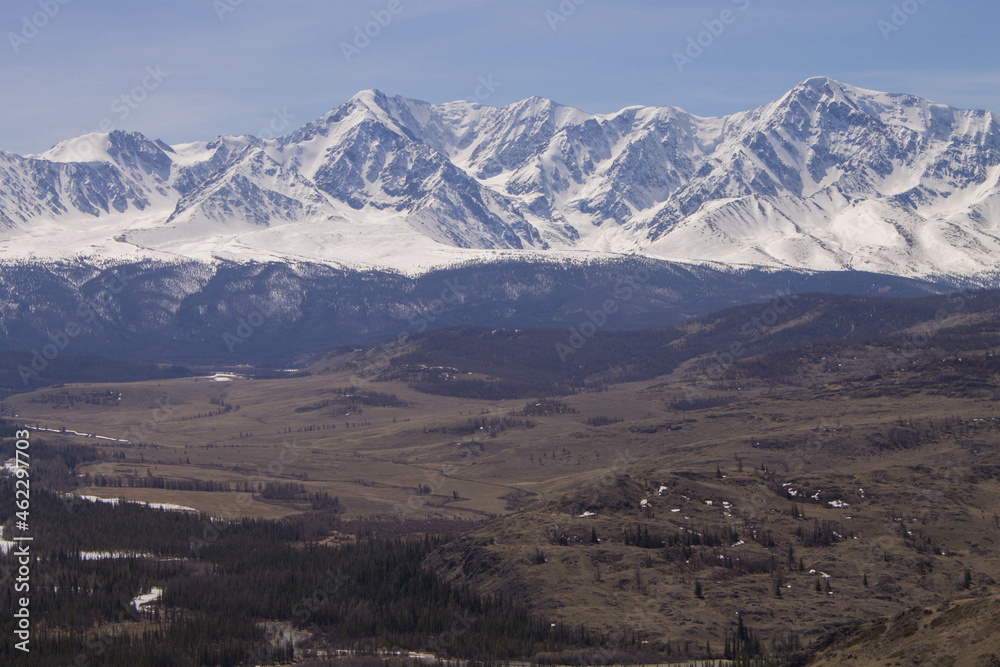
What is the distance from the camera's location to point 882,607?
132 meters

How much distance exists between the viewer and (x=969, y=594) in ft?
420

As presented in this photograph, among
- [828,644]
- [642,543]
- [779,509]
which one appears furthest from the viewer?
[779,509]

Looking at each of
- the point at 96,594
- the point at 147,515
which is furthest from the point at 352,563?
the point at 147,515

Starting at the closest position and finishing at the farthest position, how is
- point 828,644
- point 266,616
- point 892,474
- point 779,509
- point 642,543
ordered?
1. point 828,644
2. point 266,616
3. point 642,543
4. point 779,509
5. point 892,474

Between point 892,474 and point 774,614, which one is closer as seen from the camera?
point 774,614

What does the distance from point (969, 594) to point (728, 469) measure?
67.5 m

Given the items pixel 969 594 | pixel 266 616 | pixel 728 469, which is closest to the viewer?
pixel 969 594

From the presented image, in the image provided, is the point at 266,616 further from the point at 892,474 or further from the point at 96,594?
the point at 892,474

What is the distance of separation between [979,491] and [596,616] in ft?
236

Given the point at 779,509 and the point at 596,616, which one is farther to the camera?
the point at 779,509

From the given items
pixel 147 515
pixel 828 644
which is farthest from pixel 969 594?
pixel 147 515

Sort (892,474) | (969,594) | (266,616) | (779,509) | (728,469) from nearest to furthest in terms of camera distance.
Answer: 1. (969,594)
2. (266,616)
3. (779,509)
4. (892,474)
5. (728,469)

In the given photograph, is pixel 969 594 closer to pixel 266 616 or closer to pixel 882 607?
pixel 882 607

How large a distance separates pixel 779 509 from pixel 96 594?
93941 millimetres
